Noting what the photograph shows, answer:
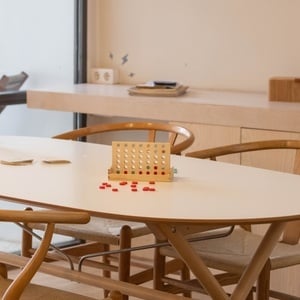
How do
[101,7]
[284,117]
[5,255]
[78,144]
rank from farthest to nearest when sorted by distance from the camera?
[101,7] < [284,117] < [78,144] < [5,255]

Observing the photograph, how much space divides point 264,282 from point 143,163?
0.57m

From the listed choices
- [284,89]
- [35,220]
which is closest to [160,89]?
[284,89]

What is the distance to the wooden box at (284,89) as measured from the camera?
11.7 ft

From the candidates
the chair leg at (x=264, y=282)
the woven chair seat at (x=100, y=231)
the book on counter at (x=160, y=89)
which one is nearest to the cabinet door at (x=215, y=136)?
the book on counter at (x=160, y=89)

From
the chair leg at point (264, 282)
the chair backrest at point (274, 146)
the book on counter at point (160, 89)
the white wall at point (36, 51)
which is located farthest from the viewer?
the white wall at point (36, 51)

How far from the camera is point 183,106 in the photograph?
140 inches

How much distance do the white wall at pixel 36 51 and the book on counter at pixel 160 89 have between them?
0.71 metres

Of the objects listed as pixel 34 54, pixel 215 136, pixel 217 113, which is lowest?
pixel 215 136

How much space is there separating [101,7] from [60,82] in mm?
482

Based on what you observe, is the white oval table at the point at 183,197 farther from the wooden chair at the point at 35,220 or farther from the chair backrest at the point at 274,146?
the chair backrest at the point at 274,146

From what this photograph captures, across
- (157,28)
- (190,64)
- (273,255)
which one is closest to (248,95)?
(190,64)

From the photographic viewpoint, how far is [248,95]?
3.81 meters

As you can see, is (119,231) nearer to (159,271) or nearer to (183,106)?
(159,271)

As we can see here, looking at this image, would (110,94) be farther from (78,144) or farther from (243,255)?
(243,255)
